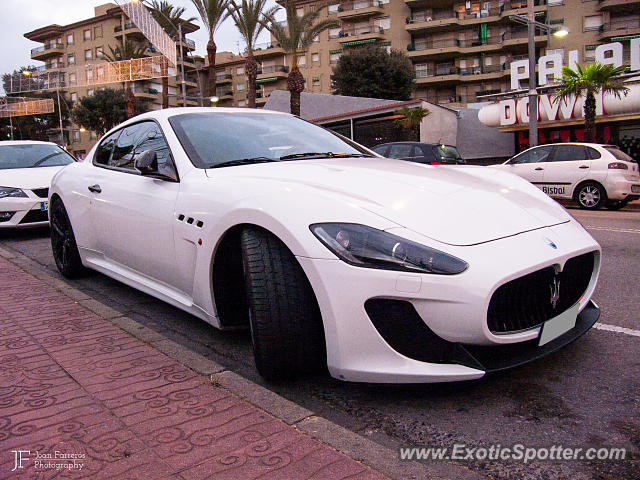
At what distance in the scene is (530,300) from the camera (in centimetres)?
225

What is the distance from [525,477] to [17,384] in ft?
7.35

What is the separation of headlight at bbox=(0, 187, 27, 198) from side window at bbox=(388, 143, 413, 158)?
8.39 m

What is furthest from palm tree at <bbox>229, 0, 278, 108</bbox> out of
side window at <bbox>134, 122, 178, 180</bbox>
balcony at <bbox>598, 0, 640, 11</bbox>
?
balcony at <bbox>598, 0, 640, 11</bbox>

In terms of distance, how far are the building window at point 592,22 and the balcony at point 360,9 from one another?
1788 cm

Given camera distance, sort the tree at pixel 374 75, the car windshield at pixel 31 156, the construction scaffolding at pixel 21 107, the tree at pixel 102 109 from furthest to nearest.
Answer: the tree at pixel 102 109 < the tree at pixel 374 75 < the construction scaffolding at pixel 21 107 < the car windshield at pixel 31 156

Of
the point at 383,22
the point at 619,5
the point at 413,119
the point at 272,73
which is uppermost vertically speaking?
the point at 383,22

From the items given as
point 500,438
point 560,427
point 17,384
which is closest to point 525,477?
point 500,438

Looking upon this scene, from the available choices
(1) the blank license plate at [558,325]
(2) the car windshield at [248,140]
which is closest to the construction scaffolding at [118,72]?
(2) the car windshield at [248,140]

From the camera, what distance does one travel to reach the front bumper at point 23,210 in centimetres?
737

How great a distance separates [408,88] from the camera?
42594 mm

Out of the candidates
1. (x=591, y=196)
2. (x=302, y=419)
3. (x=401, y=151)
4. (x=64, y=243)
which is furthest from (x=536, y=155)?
(x=302, y=419)

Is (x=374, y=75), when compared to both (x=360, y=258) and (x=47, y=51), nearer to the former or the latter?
(x=360, y=258)

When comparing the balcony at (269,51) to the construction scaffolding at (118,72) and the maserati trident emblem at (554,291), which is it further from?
the maserati trident emblem at (554,291)

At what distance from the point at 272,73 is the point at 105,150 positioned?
57329 millimetres
